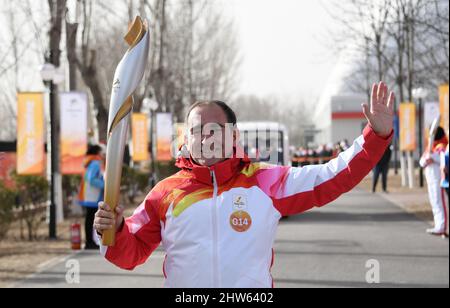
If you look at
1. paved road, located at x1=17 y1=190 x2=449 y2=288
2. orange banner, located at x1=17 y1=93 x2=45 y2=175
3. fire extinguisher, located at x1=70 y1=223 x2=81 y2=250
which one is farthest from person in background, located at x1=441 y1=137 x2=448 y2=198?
orange banner, located at x1=17 y1=93 x2=45 y2=175

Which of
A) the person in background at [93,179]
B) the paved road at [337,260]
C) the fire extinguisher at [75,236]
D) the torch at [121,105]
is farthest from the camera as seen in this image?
the fire extinguisher at [75,236]

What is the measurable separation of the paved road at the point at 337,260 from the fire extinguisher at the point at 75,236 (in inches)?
19.4

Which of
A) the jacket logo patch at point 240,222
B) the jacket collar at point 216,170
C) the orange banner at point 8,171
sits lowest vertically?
the orange banner at point 8,171

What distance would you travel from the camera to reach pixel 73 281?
819 centimetres

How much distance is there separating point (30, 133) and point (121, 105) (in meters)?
11.5

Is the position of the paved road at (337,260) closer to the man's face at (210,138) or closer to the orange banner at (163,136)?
the man's face at (210,138)

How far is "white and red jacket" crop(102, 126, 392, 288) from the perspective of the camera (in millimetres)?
2955

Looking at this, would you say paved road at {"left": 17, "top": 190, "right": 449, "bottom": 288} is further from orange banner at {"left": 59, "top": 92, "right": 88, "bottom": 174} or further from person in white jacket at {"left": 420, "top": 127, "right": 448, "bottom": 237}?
orange banner at {"left": 59, "top": 92, "right": 88, "bottom": 174}

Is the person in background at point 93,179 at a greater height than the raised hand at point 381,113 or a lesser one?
lesser

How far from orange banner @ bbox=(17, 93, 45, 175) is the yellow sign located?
1260 centimetres

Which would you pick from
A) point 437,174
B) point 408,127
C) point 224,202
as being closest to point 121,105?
point 224,202

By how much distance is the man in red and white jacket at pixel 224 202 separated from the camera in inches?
116

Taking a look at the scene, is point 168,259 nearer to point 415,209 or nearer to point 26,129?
point 26,129

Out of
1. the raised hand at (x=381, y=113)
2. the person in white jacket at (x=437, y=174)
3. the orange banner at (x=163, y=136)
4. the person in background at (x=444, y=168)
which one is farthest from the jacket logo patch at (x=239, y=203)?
the orange banner at (x=163, y=136)
